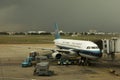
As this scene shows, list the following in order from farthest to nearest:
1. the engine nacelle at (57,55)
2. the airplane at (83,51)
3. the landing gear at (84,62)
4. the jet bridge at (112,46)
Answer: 1. the engine nacelle at (57,55)
2. the landing gear at (84,62)
3. the jet bridge at (112,46)
4. the airplane at (83,51)

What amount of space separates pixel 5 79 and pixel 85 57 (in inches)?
624

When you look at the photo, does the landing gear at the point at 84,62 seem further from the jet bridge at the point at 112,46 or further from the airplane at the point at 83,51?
the jet bridge at the point at 112,46

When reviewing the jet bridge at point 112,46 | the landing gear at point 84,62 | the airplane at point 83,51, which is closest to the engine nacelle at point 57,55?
the airplane at point 83,51

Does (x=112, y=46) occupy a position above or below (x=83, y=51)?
above

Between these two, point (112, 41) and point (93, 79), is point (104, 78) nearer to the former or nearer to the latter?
point (93, 79)

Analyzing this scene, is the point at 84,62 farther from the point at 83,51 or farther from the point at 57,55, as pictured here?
the point at 57,55

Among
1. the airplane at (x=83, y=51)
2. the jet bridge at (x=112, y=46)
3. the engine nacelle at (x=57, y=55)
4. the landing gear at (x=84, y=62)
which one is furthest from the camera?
the engine nacelle at (x=57, y=55)

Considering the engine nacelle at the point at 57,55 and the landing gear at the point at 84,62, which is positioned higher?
the engine nacelle at the point at 57,55

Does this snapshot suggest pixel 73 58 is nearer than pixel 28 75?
No

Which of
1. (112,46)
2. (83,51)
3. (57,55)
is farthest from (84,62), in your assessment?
(57,55)

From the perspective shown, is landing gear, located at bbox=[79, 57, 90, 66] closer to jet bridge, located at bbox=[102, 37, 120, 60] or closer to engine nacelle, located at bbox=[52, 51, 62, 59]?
jet bridge, located at bbox=[102, 37, 120, 60]

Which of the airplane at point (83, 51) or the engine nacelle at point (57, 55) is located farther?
the engine nacelle at point (57, 55)

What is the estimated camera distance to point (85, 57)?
41.2 meters

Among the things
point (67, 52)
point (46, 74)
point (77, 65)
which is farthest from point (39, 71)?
point (67, 52)
